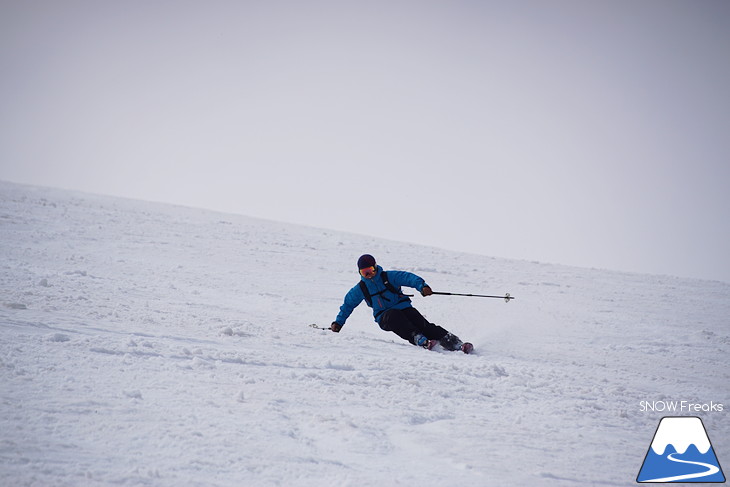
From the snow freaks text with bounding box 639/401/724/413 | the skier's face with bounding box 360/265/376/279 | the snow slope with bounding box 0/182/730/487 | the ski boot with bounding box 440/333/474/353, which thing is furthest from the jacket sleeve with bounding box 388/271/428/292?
the snow freaks text with bounding box 639/401/724/413

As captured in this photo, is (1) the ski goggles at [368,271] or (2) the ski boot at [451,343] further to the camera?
(1) the ski goggles at [368,271]

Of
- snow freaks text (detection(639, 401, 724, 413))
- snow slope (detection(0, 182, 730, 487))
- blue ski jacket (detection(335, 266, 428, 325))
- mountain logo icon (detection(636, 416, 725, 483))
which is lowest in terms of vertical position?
snow slope (detection(0, 182, 730, 487))

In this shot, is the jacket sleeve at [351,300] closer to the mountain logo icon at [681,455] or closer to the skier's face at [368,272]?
the skier's face at [368,272]

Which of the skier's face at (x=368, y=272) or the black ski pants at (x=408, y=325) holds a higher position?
the skier's face at (x=368, y=272)

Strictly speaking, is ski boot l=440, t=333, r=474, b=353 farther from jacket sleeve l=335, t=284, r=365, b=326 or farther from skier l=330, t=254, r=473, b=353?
jacket sleeve l=335, t=284, r=365, b=326

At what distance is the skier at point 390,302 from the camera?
716 cm

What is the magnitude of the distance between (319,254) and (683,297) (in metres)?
11.2

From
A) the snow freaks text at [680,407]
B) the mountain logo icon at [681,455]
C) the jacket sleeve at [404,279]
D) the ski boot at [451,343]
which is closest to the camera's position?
the mountain logo icon at [681,455]

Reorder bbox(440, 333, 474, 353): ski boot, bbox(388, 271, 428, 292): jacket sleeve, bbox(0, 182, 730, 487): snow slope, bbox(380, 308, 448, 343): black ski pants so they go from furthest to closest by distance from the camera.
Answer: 1. bbox(388, 271, 428, 292): jacket sleeve
2. bbox(380, 308, 448, 343): black ski pants
3. bbox(440, 333, 474, 353): ski boot
4. bbox(0, 182, 730, 487): snow slope

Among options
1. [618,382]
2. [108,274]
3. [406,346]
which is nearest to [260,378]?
[406,346]

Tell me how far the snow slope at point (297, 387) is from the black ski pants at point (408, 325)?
0.67 meters

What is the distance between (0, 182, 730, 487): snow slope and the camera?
2840 millimetres

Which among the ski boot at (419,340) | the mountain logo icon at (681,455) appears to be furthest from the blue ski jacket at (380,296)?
the mountain logo icon at (681,455)

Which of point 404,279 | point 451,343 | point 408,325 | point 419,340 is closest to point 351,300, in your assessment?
point 404,279
